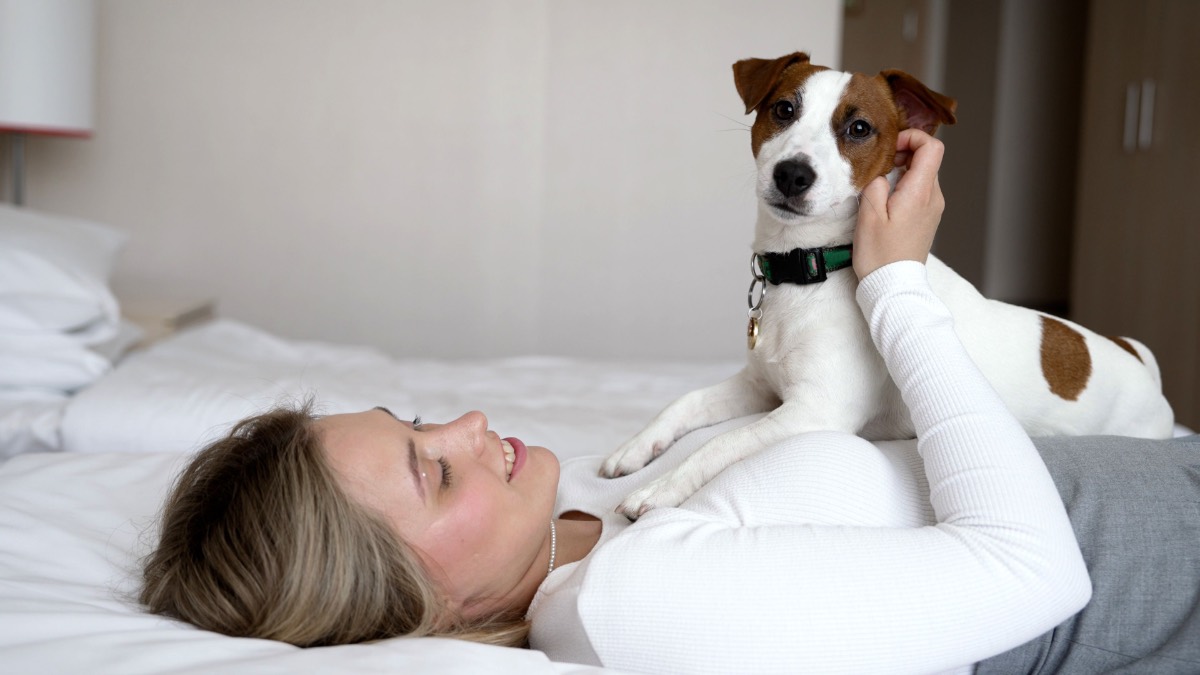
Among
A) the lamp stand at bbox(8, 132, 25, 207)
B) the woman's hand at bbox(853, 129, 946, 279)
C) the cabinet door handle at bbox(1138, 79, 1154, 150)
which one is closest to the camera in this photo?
the woman's hand at bbox(853, 129, 946, 279)

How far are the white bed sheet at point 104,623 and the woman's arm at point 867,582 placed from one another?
9cm

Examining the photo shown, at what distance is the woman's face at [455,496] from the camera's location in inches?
40.0

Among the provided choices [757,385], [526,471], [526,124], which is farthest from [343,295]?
[526,471]

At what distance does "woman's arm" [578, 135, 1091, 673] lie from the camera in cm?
85

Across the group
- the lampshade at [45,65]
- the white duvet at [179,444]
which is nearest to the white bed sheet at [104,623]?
the white duvet at [179,444]

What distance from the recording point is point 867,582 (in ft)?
2.84

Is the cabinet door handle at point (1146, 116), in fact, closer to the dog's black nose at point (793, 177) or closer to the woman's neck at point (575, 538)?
the dog's black nose at point (793, 177)

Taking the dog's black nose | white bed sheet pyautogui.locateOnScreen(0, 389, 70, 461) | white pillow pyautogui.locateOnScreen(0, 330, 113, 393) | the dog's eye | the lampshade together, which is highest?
the lampshade

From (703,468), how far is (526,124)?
101 inches

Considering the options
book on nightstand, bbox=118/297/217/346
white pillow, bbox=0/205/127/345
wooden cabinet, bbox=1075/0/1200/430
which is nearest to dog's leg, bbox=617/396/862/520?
white pillow, bbox=0/205/127/345

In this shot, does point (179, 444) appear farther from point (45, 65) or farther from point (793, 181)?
point (45, 65)

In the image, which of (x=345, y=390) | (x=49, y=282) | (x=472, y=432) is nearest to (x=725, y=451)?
(x=472, y=432)

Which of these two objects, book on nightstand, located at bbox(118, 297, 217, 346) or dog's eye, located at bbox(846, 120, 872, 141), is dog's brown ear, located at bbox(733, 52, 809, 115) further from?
book on nightstand, located at bbox(118, 297, 217, 346)

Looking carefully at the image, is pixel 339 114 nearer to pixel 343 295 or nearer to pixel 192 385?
pixel 343 295
